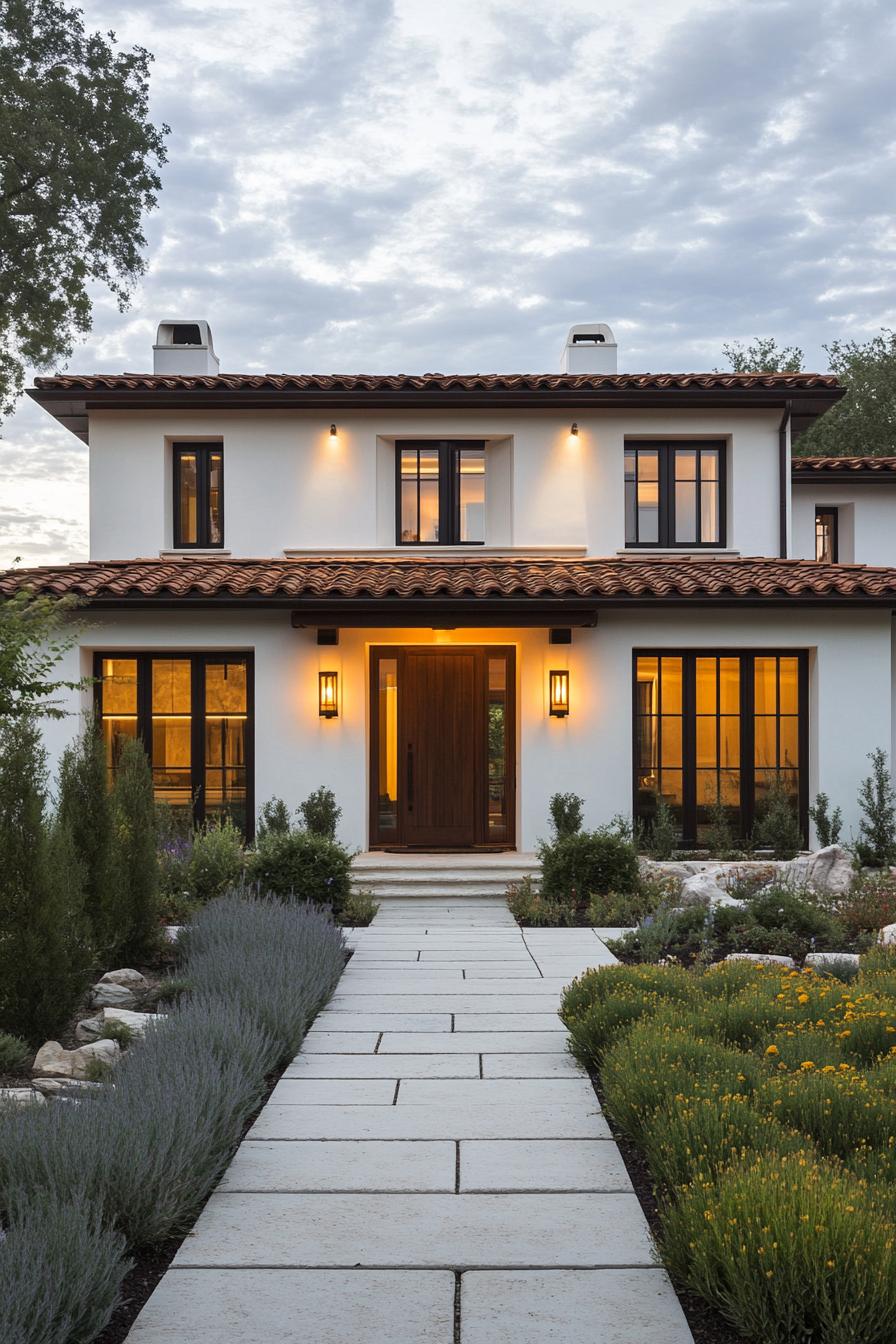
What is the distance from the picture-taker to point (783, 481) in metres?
14.8

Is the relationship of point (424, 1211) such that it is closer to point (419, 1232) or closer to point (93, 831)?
point (419, 1232)

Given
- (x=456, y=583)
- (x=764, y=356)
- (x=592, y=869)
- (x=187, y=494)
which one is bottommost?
(x=592, y=869)

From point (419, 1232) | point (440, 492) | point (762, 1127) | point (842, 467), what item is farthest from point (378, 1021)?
point (842, 467)

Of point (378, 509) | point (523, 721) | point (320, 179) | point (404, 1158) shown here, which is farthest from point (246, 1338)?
point (320, 179)

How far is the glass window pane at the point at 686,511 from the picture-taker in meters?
15.1

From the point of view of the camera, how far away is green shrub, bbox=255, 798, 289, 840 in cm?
1229

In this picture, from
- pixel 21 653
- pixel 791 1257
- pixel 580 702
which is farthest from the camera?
pixel 580 702

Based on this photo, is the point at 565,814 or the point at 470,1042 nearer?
the point at 470,1042

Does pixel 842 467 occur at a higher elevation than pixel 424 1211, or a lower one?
higher

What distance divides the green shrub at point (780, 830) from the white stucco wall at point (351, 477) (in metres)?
4.10

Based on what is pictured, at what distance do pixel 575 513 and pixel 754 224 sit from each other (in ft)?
29.7

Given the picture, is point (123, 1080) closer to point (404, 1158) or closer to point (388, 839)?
point (404, 1158)

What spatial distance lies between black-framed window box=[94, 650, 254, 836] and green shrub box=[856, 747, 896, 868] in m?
7.51

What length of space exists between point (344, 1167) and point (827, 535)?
16.1 metres
